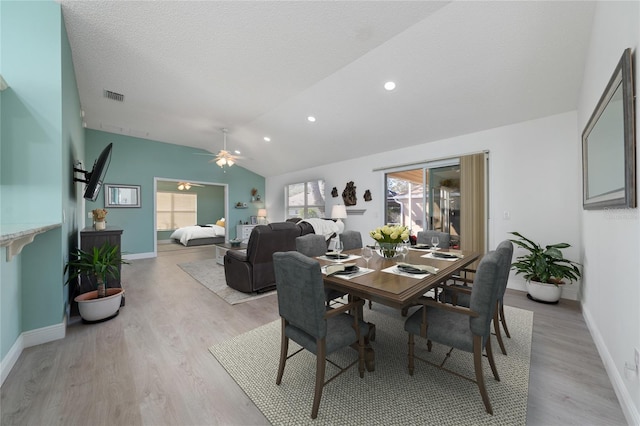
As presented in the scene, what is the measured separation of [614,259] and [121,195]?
8100mm

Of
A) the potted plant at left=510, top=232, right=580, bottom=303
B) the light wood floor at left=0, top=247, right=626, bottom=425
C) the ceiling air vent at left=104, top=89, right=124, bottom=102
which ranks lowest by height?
the light wood floor at left=0, top=247, right=626, bottom=425

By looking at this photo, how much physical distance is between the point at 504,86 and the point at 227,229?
7318 mm

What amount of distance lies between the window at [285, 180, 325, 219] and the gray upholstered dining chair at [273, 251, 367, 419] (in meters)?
5.01

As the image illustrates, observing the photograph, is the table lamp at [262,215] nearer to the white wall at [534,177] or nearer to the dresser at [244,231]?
the dresser at [244,231]

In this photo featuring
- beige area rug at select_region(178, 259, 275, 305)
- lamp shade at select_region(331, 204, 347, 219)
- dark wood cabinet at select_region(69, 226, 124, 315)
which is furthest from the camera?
lamp shade at select_region(331, 204, 347, 219)

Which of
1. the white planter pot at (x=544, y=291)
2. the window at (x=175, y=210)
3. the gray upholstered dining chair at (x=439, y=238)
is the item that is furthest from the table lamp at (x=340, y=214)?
the window at (x=175, y=210)

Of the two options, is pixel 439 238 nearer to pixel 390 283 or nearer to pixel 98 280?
pixel 390 283

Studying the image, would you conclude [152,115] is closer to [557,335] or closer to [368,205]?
[368,205]

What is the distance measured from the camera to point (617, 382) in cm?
150

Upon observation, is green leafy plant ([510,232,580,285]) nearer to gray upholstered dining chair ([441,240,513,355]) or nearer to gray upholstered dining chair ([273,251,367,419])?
gray upholstered dining chair ([441,240,513,355])

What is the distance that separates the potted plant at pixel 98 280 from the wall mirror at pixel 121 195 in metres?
3.86

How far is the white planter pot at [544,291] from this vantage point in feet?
9.41

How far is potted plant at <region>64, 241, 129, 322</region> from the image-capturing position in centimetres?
241

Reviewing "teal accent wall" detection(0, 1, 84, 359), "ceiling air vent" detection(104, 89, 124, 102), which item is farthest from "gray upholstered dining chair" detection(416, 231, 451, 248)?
"ceiling air vent" detection(104, 89, 124, 102)
